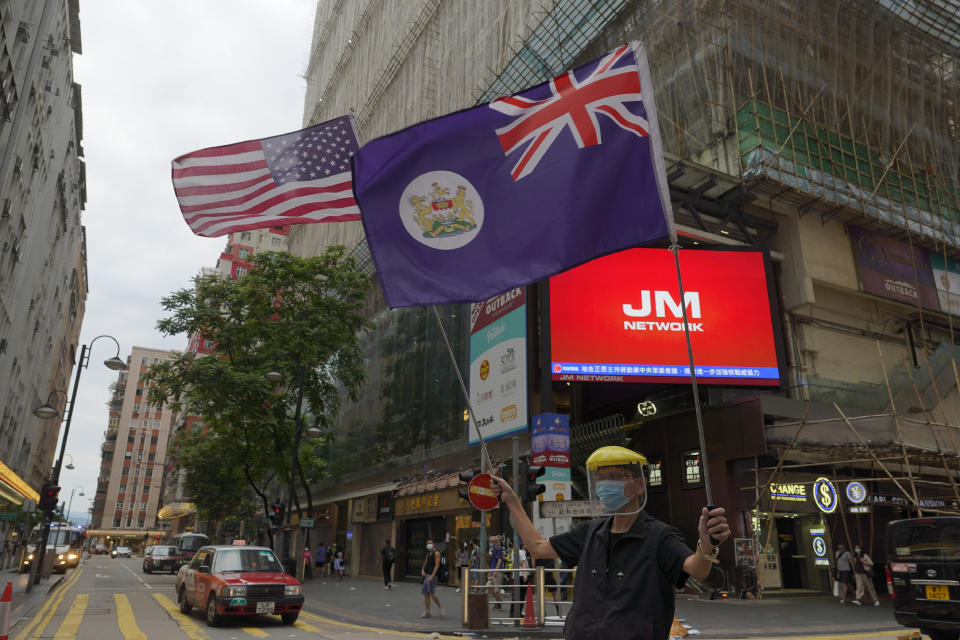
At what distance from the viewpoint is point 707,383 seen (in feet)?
74.0

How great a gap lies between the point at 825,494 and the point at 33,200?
3101 cm

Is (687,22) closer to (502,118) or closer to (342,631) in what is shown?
(502,118)

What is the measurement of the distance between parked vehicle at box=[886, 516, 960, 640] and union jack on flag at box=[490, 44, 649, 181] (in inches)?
344

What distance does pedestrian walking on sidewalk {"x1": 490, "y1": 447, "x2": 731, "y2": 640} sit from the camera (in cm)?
296

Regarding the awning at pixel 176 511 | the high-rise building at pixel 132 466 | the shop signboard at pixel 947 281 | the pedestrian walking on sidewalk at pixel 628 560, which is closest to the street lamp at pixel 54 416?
the pedestrian walking on sidewalk at pixel 628 560

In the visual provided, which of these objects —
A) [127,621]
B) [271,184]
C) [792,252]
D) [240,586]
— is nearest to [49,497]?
[127,621]

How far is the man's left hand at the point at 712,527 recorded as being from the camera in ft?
8.85

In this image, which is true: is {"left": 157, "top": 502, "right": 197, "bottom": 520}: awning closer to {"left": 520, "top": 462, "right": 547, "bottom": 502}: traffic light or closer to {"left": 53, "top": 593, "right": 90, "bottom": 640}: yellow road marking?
{"left": 53, "top": 593, "right": 90, "bottom": 640}: yellow road marking

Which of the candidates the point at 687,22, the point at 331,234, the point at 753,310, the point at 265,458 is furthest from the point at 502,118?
the point at 331,234

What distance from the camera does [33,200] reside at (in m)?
27.5

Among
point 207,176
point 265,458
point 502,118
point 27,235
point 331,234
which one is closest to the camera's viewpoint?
point 502,118

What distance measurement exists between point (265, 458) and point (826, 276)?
24.9m

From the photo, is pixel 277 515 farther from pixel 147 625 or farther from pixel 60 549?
pixel 60 549

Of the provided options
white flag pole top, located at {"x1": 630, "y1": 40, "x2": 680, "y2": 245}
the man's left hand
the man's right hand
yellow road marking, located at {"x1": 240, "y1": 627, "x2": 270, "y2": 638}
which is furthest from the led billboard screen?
the man's left hand
